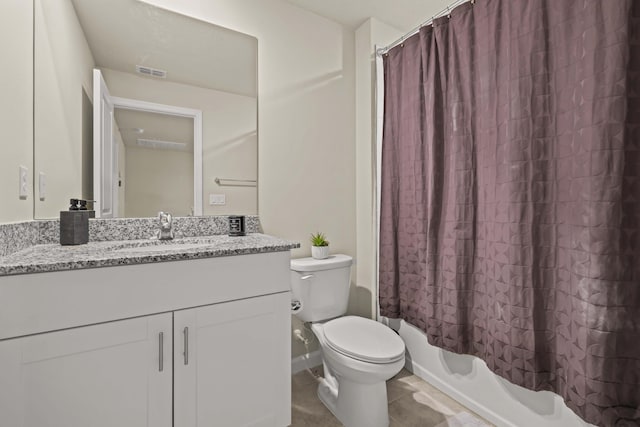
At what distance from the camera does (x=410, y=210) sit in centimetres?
187

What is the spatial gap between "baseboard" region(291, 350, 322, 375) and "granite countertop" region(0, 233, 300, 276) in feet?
3.43

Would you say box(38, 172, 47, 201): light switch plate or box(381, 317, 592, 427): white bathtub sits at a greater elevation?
box(38, 172, 47, 201): light switch plate

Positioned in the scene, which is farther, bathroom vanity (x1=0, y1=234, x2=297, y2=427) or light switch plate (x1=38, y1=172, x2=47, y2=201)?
light switch plate (x1=38, y1=172, x2=47, y2=201)

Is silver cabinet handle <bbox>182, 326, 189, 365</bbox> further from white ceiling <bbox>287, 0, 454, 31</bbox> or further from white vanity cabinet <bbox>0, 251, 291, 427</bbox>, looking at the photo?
white ceiling <bbox>287, 0, 454, 31</bbox>

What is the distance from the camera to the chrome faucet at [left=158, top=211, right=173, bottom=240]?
1.48m

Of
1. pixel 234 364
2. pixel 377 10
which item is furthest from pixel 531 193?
pixel 377 10

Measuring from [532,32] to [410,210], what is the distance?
3.33 feet

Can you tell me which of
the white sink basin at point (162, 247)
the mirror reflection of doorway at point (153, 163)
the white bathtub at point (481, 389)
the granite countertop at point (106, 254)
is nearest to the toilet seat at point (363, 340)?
the white bathtub at point (481, 389)

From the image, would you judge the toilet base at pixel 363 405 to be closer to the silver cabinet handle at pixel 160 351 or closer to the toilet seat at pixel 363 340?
the toilet seat at pixel 363 340

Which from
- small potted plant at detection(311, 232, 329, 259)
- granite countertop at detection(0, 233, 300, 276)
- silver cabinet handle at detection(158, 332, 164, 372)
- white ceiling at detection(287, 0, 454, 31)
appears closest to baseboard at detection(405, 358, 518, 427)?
small potted plant at detection(311, 232, 329, 259)

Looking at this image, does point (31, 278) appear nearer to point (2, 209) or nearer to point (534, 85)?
point (2, 209)

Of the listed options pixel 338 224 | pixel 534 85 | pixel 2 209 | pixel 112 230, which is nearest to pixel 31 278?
pixel 2 209

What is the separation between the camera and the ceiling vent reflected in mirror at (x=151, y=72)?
153 centimetres

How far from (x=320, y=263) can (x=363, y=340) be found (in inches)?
18.6
